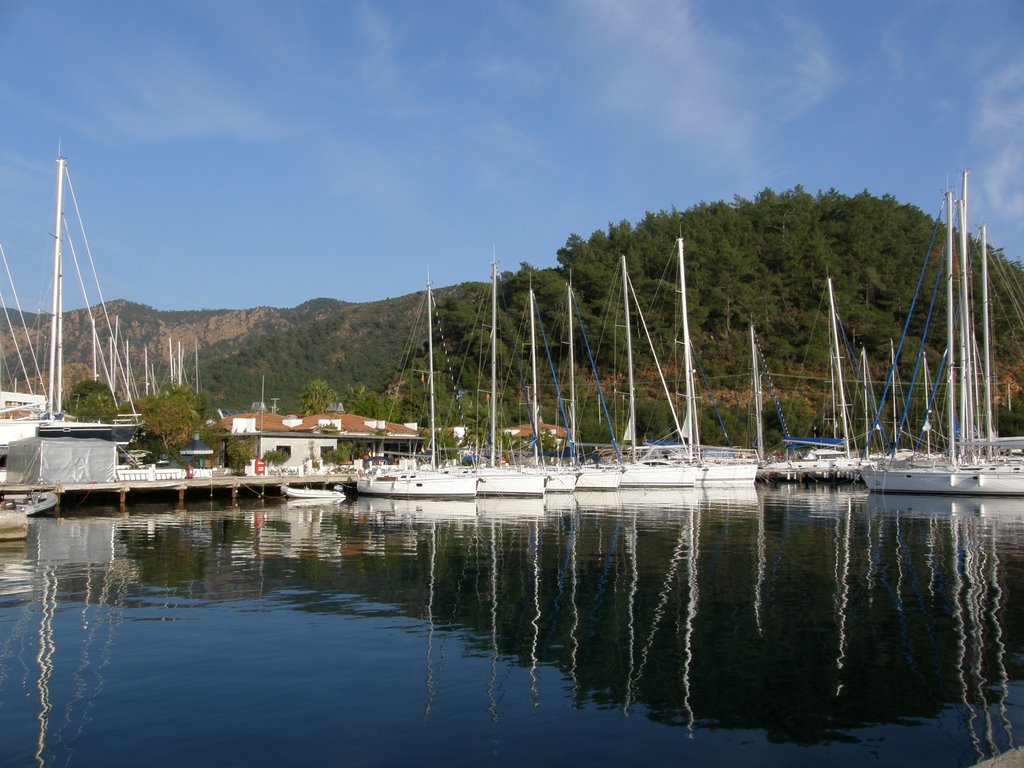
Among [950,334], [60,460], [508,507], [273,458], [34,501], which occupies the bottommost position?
[508,507]

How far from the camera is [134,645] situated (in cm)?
1530

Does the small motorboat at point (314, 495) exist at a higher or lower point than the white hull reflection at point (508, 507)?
higher

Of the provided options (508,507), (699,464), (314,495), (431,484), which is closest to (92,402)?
(314,495)

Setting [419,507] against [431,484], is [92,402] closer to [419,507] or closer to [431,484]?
[431,484]

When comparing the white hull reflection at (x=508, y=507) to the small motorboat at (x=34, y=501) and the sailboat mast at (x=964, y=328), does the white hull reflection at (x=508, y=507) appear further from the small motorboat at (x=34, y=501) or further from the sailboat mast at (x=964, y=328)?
the sailboat mast at (x=964, y=328)

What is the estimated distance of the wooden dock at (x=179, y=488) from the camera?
139 ft

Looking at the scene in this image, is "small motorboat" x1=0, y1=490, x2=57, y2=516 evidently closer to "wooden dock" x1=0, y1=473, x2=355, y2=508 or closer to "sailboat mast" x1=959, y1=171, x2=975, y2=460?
"wooden dock" x1=0, y1=473, x2=355, y2=508

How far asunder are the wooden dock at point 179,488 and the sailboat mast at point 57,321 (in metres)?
5.99

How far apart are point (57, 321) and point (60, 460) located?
23.0 ft

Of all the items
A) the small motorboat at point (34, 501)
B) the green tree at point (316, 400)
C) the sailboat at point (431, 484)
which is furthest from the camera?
the green tree at point (316, 400)

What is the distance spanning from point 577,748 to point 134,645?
848 centimetres

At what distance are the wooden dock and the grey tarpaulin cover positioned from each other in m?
1.01

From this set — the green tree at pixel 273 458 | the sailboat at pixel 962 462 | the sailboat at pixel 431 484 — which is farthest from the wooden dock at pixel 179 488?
the sailboat at pixel 962 462

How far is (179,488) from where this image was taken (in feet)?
151
